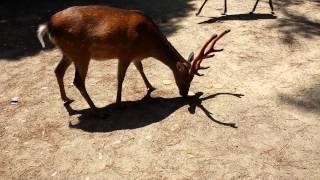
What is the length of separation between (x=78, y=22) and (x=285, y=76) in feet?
10.0

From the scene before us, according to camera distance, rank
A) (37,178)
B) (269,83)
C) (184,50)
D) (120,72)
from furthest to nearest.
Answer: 1. (184,50)
2. (269,83)
3. (120,72)
4. (37,178)

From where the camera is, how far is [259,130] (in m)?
5.56

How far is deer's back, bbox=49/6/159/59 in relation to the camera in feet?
18.1

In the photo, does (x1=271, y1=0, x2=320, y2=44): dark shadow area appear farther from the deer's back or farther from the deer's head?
the deer's back

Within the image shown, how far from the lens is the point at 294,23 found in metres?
8.67

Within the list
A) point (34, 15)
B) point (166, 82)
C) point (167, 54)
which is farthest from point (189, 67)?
point (34, 15)

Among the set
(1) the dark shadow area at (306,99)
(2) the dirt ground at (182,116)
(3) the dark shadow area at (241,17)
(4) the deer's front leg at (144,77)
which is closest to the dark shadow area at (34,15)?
(2) the dirt ground at (182,116)

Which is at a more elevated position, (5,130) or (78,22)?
(78,22)

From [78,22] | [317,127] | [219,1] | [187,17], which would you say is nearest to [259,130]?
[317,127]

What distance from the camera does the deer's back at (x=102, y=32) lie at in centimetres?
553

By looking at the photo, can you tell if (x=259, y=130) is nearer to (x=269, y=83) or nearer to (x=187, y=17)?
(x=269, y=83)

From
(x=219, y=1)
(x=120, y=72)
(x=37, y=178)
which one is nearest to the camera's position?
(x=37, y=178)

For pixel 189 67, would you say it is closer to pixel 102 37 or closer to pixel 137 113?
pixel 137 113

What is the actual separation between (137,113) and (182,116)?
1.88 feet
